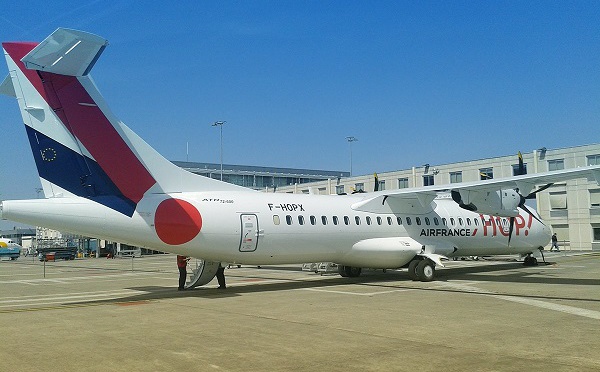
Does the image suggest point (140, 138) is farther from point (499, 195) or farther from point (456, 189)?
point (499, 195)

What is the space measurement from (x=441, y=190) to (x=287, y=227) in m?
5.93

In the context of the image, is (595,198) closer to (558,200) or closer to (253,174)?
(558,200)

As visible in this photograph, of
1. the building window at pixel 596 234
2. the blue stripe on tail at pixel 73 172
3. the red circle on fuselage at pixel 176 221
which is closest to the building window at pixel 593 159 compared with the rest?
the building window at pixel 596 234

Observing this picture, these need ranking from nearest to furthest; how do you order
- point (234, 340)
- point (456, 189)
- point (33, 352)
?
point (33, 352), point (234, 340), point (456, 189)

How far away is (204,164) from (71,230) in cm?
6826

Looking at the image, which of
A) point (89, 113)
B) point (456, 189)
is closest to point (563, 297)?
point (456, 189)

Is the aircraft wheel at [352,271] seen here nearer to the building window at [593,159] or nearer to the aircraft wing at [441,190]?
the aircraft wing at [441,190]

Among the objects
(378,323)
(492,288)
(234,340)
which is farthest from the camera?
(492,288)

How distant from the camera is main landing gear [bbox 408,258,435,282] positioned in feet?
62.2

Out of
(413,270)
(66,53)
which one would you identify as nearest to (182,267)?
(66,53)

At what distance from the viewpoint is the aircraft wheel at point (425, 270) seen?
18.9m

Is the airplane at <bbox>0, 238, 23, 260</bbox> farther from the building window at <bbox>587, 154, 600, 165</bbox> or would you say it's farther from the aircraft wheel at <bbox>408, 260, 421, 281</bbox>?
the building window at <bbox>587, 154, 600, 165</bbox>

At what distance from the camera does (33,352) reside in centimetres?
788

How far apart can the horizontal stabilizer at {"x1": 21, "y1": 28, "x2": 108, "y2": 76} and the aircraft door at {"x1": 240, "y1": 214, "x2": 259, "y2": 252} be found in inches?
230
